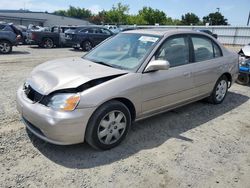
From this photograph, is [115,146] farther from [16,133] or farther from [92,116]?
[16,133]

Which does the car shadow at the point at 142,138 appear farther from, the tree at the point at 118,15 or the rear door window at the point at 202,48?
the tree at the point at 118,15

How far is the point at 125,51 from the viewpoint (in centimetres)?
435

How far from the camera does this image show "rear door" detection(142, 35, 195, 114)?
3992 mm

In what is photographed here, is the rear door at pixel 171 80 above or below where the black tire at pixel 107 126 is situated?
above

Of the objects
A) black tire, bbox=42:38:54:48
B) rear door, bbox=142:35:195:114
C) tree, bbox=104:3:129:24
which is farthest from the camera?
tree, bbox=104:3:129:24

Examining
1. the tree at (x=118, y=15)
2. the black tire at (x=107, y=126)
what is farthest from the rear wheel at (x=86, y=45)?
the tree at (x=118, y=15)

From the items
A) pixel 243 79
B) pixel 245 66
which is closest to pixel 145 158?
pixel 245 66

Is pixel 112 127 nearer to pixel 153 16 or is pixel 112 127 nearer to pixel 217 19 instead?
pixel 153 16

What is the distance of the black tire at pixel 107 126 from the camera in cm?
338

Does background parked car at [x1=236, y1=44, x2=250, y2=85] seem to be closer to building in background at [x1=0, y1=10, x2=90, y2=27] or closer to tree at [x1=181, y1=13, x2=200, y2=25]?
building in background at [x1=0, y1=10, x2=90, y2=27]

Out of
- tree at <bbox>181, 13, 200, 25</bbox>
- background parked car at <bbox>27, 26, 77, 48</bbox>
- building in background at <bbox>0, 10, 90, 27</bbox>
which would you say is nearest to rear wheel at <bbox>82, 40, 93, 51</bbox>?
background parked car at <bbox>27, 26, 77, 48</bbox>

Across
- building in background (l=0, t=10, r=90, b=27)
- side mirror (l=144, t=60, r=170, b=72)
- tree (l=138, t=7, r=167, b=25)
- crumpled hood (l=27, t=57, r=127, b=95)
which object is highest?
tree (l=138, t=7, r=167, b=25)

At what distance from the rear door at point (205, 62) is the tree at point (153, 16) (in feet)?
224

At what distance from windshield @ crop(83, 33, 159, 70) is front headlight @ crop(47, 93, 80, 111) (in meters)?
1.03
